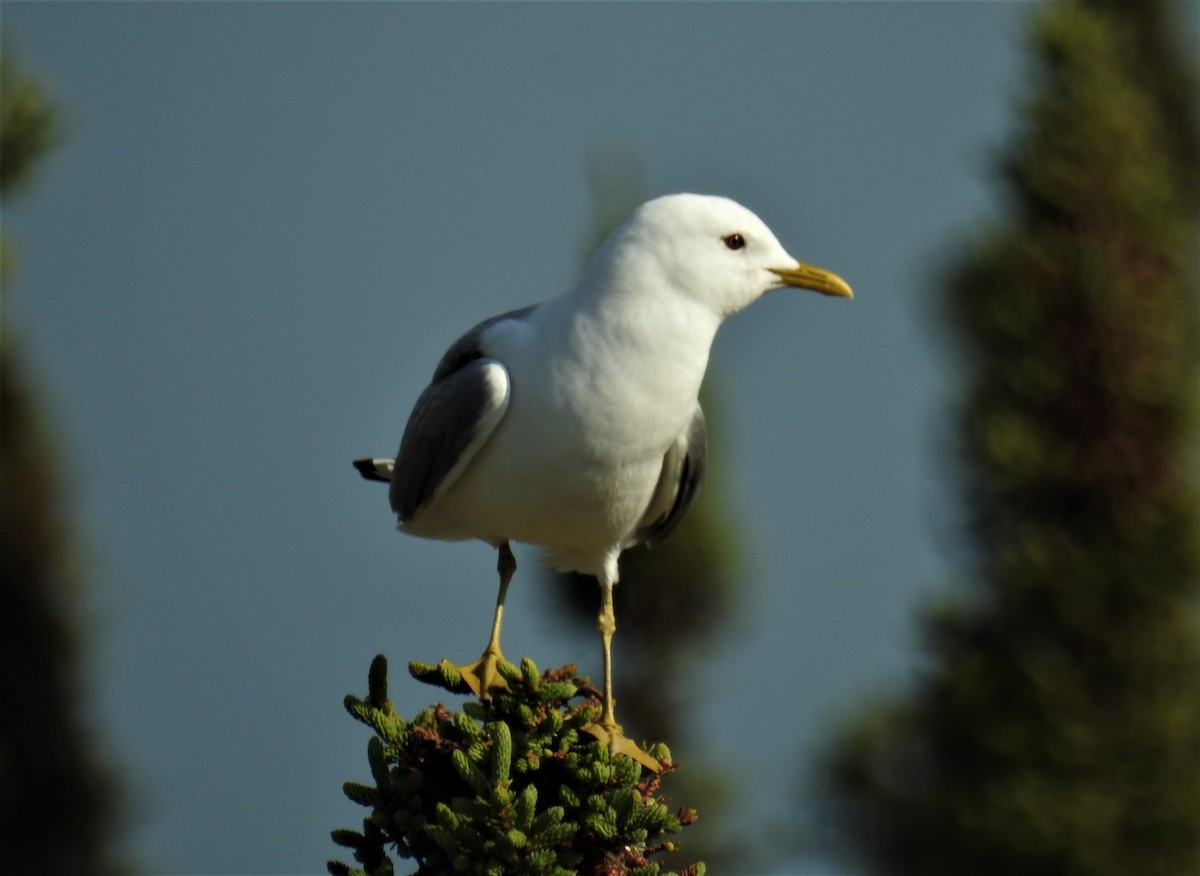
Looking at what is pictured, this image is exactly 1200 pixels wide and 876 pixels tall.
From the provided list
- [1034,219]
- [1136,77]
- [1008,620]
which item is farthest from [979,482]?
[1136,77]

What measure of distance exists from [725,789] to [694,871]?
22.0 ft

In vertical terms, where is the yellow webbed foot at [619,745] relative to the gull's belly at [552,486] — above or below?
below

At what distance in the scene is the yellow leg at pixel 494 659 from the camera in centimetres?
419

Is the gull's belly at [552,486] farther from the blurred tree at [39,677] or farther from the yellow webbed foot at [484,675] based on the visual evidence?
the blurred tree at [39,677]

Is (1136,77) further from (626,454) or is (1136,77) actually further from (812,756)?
(626,454)

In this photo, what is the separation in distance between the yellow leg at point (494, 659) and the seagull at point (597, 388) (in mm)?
11

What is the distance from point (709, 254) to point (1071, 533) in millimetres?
7073

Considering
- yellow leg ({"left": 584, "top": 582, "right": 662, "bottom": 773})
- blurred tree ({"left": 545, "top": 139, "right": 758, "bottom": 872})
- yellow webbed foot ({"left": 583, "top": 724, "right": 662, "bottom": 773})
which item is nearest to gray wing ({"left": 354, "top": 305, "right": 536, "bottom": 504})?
yellow leg ({"left": 584, "top": 582, "right": 662, "bottom": 773})

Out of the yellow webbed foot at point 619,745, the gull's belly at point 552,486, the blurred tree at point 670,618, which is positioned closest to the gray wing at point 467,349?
the gull's belly at point 552,486

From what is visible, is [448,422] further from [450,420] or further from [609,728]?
[609,728]

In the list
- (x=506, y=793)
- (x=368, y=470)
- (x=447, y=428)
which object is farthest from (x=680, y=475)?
(x=506, y=793)

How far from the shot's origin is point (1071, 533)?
35.4ft

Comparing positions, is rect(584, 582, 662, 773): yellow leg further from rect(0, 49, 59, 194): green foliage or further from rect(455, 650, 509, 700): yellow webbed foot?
rect(0, 49, 59, 194): green foliage

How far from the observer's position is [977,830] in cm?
1060
